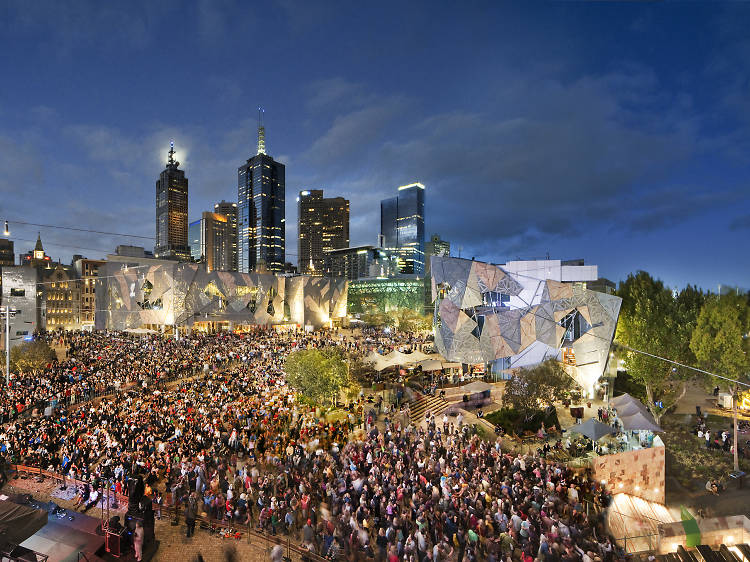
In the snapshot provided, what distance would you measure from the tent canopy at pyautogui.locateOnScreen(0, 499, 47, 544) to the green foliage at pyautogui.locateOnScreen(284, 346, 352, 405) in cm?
1464

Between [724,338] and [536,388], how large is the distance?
35.9 feet

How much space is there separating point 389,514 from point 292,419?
36.0 ft

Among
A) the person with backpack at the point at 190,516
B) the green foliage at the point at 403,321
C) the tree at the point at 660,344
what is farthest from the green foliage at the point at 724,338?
the green foliage at the point at 403,321

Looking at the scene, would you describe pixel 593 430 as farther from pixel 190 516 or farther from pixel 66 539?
pixel 66 539

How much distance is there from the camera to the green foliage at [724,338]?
20938 mm

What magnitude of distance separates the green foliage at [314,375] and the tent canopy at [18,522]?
1464cm

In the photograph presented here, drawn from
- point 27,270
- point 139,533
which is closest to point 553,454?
point 139,533

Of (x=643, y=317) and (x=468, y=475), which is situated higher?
(x=643, y=317)

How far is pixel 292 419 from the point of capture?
69.6 ft

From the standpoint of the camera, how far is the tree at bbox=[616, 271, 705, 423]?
2339cm

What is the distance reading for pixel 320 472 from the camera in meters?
15.0

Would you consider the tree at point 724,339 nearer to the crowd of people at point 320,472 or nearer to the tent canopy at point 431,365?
the crowd of people at point 320,472

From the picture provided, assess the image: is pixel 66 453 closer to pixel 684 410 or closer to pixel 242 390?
pixel 242 390

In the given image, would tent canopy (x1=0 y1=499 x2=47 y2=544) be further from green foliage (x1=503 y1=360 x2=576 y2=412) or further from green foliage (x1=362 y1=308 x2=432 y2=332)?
green foliage (x1=362 y1=308 x2=432 y2=332)
